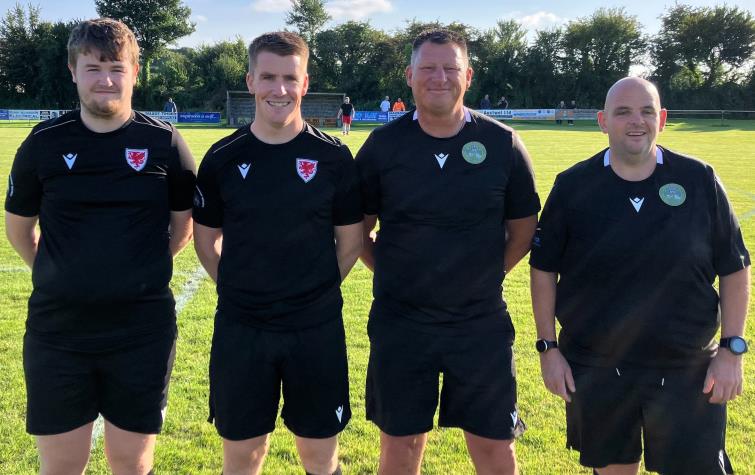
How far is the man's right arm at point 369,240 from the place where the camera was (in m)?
3.05

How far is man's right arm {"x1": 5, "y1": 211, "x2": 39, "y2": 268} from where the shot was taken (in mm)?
2764

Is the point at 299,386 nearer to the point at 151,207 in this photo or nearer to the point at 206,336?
the point at 151,207

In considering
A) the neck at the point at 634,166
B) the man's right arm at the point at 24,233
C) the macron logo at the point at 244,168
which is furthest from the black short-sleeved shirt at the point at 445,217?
the man's right arm at the point at 24,233

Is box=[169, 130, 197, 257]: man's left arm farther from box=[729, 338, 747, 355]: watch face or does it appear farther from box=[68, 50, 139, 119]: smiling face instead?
box=[729, 338, 747, 355]: watch face

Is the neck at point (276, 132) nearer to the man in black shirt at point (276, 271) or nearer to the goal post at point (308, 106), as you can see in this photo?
the man in black shirt at point (276, 271)

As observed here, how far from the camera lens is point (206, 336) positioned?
487 cm

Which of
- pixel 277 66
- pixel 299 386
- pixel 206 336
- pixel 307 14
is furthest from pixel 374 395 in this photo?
pixel 307 14

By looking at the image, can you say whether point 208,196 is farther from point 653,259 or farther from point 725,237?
point 725,237

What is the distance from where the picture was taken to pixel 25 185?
2.62 meters

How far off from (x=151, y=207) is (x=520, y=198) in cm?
175

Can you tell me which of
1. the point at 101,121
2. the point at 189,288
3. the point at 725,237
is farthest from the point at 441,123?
the point at 189,288

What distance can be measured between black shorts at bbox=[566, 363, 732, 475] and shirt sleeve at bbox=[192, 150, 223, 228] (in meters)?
1.84

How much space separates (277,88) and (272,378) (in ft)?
4.34

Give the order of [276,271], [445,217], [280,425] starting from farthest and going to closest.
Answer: [280,425] → [445,217] → [276,271]
